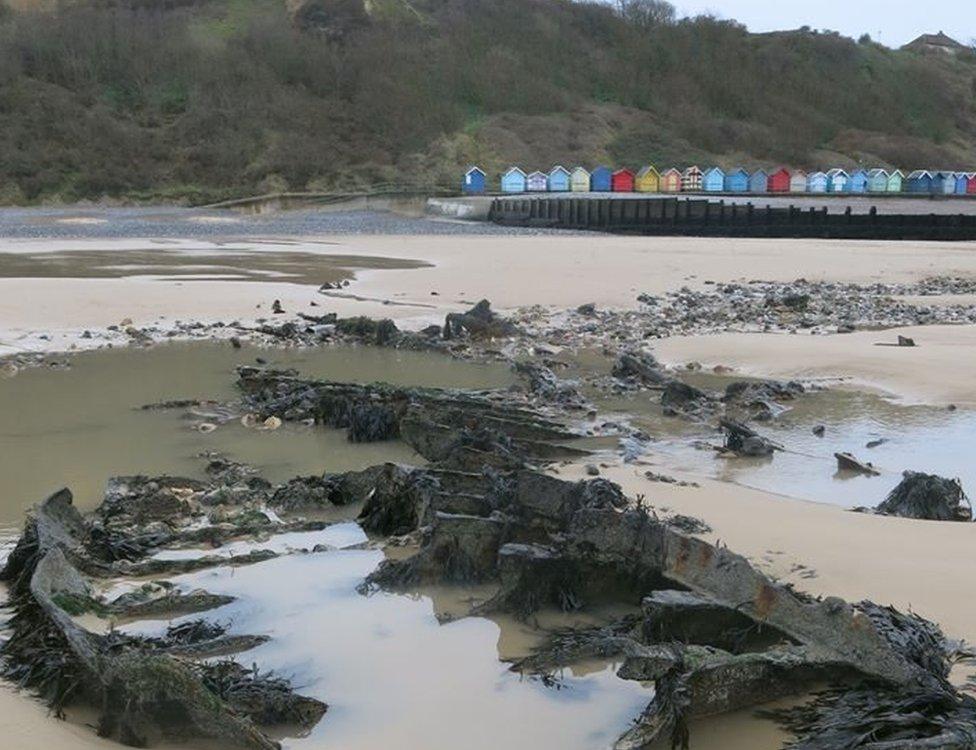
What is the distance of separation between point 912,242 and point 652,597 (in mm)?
37352

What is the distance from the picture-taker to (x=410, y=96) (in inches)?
2881

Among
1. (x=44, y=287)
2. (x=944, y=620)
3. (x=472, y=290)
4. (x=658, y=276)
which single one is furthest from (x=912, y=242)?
(x=944, y=620)

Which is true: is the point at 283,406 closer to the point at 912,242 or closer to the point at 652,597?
the point at 652,597

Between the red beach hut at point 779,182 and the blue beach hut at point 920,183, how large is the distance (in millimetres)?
8990

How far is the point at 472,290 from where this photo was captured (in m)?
21.2

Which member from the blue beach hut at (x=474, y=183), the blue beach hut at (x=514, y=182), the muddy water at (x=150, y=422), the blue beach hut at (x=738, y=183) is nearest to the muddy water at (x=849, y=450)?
the muddy water at (x=150, y=422)

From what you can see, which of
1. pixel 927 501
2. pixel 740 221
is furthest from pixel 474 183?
pixel 927 501

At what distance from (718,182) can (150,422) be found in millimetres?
58690

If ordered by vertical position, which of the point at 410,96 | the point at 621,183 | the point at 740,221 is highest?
the point at 410,96

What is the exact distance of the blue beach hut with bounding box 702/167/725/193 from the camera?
65.0 meters

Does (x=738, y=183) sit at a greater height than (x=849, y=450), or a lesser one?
greater

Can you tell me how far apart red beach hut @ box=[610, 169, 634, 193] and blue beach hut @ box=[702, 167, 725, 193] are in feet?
14.6

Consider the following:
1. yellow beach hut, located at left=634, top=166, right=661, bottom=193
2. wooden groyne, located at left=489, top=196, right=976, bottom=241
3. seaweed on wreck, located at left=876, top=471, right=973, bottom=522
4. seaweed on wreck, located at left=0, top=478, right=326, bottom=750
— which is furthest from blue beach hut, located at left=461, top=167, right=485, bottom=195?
seaweed on wreck, located at left=0, top=478, right=326, bottom=750

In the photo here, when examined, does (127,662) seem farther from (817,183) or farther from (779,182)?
(817,183)
